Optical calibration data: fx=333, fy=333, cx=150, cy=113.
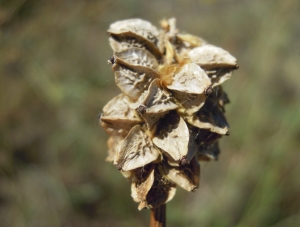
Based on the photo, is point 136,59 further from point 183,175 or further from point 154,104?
point 183,175

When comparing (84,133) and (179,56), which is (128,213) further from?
(179,56)

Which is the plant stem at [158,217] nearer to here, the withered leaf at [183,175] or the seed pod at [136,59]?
the withered leaf at [183,175]

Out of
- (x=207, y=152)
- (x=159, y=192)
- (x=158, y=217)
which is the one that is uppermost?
(x=207, y=152)

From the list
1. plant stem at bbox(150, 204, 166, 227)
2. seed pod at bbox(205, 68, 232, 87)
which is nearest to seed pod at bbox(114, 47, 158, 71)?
seed pod at bbox(205, 68, 232, 87)

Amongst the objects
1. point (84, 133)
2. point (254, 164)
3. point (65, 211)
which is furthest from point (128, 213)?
point (254, 164)

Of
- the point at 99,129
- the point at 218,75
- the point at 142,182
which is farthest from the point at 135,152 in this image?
the point at 99,129

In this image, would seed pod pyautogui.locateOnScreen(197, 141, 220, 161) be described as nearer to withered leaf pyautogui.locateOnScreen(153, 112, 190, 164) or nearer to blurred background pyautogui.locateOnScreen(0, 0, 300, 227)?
withered leaf pyautogui.locateOnScreen(153, 112, 190, 164)
